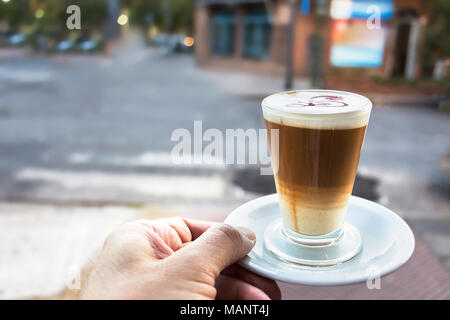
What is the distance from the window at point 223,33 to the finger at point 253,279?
18.2m

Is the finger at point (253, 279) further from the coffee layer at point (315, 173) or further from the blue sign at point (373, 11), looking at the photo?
the blue sign at point (373, 11)

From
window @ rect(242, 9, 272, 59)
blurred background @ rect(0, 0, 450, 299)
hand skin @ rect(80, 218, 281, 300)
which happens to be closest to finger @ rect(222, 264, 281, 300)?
hand skin @ rect(80, 218, 281, 300)

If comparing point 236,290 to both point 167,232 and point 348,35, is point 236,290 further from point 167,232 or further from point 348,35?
point 348,35

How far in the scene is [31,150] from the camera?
6668mm

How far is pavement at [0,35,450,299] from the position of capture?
376 centimetres

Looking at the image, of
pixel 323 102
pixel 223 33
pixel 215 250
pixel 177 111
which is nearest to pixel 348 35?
pixel 177 111

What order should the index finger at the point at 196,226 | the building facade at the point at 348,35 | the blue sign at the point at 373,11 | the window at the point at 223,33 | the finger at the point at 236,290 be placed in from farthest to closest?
the window at the point at 223,33 → the blue sign at the point at 373,11 → the building facade at the point at 348,35 → the index finger at the point at 196,226 → the finger at the point at 236,290

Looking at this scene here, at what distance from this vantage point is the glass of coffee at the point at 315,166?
115 cm

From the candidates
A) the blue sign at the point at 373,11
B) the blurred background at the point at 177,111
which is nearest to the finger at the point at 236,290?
the blurred background at the point at 177,111

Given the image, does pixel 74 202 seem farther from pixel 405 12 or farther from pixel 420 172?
pixel 405 12

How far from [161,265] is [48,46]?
61.5ft

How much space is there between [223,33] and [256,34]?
2142mm

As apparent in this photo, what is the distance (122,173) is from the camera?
556 cm

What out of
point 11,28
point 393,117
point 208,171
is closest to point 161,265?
point 208,171
